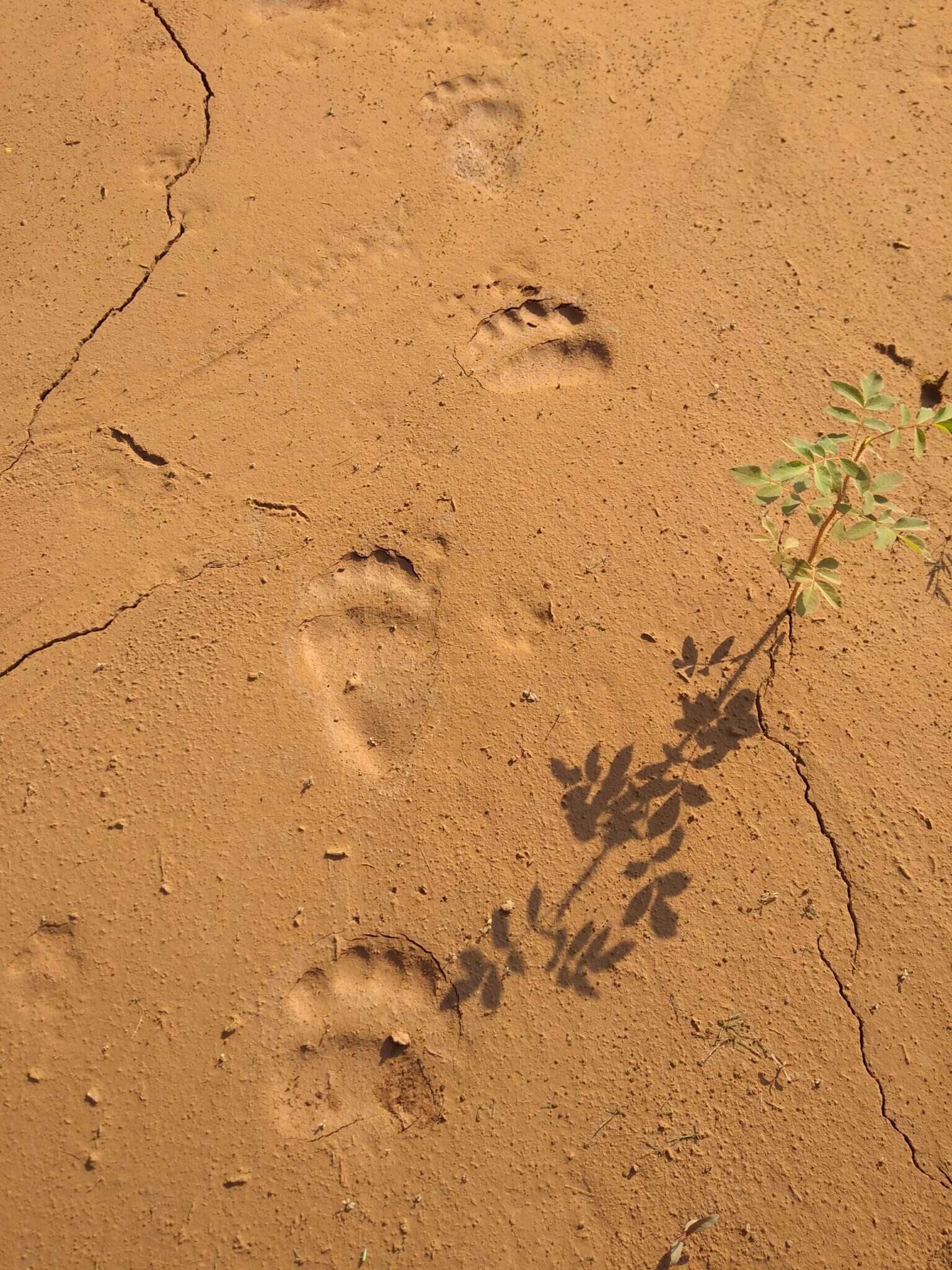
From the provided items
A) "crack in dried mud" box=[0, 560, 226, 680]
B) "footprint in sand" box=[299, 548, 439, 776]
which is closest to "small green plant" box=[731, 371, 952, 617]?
"footprint in sand" box=[299, 548, 439, 776]

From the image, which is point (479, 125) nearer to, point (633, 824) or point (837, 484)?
point (837, 484)

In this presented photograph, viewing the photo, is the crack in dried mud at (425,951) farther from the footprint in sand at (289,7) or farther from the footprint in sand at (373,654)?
the footprint in sand at (289,7)

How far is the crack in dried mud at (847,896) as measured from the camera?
1.83 metres

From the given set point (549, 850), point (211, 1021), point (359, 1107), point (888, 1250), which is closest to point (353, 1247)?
point (359, 1107)

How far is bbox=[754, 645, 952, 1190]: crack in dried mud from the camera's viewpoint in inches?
72.0

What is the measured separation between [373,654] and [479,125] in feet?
5.89

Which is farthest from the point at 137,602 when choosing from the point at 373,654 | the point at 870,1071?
the point at 870,1071

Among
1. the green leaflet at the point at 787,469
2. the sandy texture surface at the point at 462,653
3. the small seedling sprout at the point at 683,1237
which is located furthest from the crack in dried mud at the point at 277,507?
the small seedling sprout at the point at 683,1237

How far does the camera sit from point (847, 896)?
1.99 m

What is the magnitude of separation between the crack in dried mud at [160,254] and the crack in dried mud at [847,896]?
2106 mm

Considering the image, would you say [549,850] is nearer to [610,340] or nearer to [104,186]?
[610,340]

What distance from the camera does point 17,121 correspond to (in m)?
2.85

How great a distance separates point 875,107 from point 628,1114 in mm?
2997

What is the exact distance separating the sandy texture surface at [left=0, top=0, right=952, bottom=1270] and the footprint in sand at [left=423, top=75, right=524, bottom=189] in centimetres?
2
